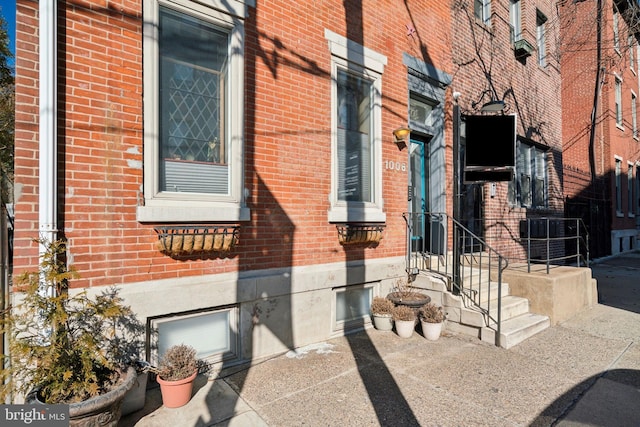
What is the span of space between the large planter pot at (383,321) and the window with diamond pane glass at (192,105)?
2.86m

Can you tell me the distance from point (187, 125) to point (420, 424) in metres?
3.66

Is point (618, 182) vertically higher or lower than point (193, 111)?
higher

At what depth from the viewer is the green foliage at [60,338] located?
2617mm

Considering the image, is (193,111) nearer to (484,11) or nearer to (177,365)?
(177,365)

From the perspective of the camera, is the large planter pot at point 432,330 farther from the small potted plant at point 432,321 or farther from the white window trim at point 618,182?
the white window trim at point 618,182

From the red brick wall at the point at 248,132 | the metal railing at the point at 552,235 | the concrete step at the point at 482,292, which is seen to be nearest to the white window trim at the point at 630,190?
the metal railing at the point at 552,235

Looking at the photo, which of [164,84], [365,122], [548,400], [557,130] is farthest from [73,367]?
[557,130]

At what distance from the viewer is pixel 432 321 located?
4.98 m

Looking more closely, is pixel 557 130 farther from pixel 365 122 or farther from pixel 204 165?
pixel 204 165

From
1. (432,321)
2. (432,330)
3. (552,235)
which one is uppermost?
(552,235)

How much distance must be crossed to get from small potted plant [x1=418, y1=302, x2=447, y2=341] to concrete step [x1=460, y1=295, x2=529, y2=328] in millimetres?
362

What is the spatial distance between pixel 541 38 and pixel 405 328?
9823 mm

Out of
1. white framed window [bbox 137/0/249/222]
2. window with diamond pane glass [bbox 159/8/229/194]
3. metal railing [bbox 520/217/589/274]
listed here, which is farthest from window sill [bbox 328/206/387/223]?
metal railing [bbox 520/217/589/274]

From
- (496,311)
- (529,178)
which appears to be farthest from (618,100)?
(496,311)
